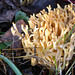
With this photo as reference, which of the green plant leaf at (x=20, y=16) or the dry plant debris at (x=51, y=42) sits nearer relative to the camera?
the dry plant debris at (x=51, y=42)

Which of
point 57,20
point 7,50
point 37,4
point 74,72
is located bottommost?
point 74,72

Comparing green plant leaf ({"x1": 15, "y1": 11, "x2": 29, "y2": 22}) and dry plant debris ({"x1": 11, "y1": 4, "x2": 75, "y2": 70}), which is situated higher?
green plant leaf ({"x1": 15, "y1": 11, "x2": 29, "y2": 22})

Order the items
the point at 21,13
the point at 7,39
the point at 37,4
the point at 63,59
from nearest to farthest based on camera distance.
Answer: the point at 63,59
the point at 7,39
the point at 21,13
the point at 37,4

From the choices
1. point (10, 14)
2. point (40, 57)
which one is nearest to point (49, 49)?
point (40, 57)

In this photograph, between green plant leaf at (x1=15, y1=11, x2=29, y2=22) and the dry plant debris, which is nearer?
the dry plant debris

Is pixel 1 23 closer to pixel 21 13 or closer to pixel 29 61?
pixel 21 13

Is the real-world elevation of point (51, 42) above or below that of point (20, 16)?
below

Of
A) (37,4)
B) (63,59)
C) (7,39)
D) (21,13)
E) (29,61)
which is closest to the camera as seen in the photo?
(63,59)

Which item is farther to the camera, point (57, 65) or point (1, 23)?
point (1, 23)

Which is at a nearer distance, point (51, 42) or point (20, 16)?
point (51, 42)

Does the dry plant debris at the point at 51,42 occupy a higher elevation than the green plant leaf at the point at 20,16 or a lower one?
lower

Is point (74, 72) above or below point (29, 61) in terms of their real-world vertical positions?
below
